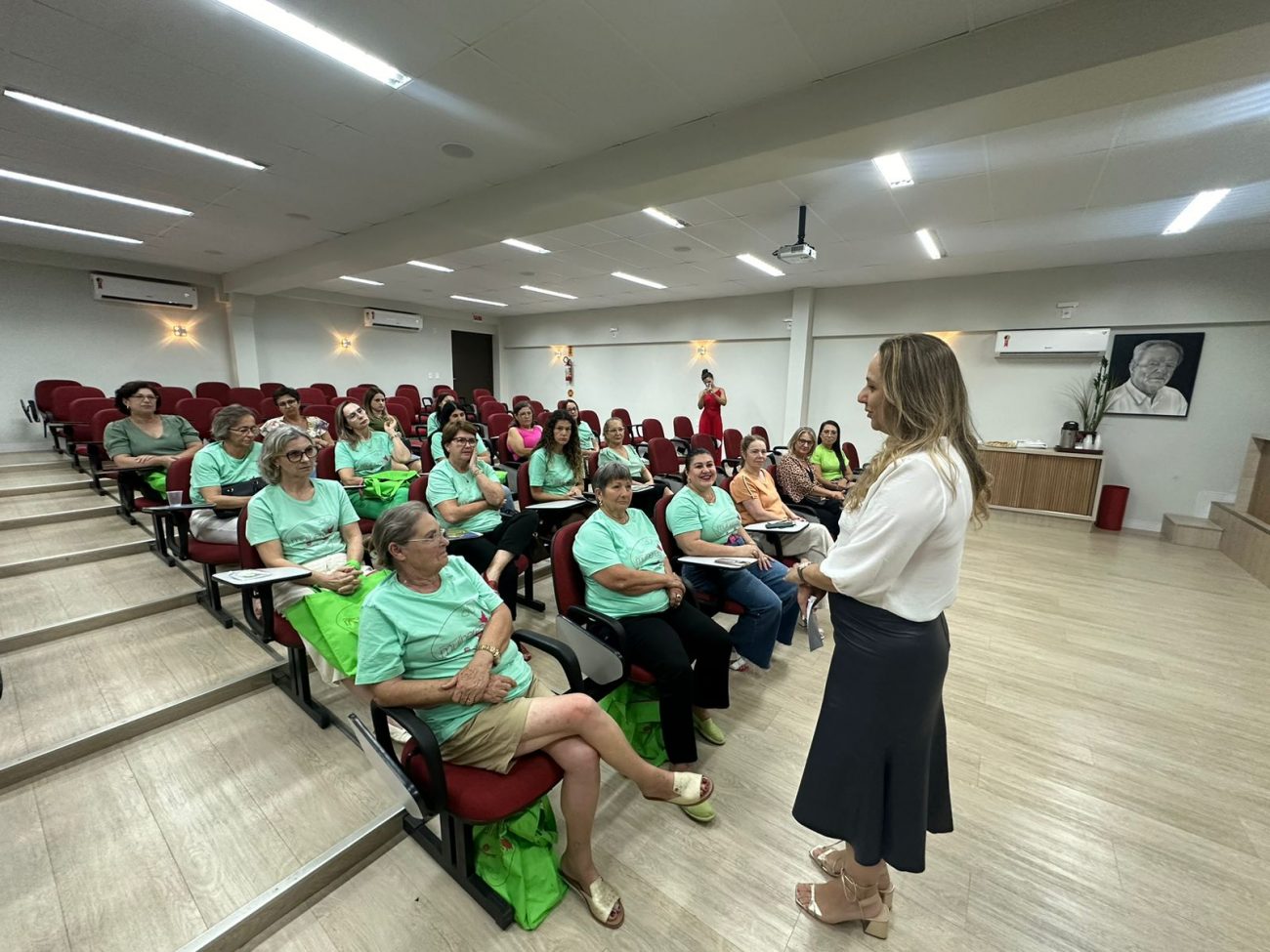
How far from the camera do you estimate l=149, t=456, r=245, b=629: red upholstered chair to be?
100 inches

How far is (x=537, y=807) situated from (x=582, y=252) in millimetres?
5904

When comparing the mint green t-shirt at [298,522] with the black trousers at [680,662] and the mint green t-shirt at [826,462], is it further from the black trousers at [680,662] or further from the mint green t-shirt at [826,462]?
the mint green t-shirt at [826,462]

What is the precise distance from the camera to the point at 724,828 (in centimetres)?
172

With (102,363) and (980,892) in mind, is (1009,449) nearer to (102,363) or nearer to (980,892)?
(980,892)

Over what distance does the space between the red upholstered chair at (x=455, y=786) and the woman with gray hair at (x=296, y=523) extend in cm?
73

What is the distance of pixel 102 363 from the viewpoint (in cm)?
712

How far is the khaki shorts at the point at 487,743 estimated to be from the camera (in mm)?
1329

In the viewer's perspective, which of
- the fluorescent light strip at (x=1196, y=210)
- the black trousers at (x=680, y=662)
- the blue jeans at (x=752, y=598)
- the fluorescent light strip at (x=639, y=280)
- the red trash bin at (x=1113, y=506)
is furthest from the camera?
the fluorescent light strip at (x=639, y=280)

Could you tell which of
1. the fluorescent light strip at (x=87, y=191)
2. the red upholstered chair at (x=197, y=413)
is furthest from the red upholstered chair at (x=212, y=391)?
the fluorescent light strip at (x=87, y=191)

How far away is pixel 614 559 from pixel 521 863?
0.98 metres

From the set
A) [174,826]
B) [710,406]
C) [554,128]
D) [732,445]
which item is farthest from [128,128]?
[710,406]

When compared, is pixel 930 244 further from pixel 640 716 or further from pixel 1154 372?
Answer: pixel 640 716

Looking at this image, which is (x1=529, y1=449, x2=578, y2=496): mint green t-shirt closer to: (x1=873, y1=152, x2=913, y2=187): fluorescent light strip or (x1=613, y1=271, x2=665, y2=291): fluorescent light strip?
(x1=873, y1=152, x2=913, y2=187): fluorescent light strip

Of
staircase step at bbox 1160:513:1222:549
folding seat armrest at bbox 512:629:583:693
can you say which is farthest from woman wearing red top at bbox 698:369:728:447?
folding seat armrest at bbox 512:629:583:693
